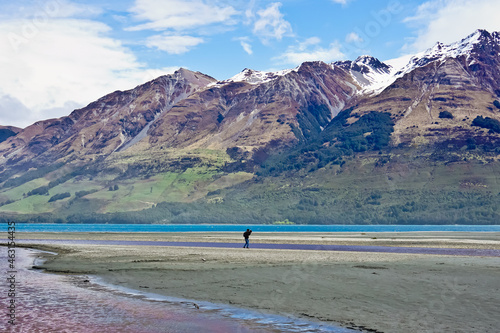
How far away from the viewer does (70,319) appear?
25.8m

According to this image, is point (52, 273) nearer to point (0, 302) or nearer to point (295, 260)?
point (0, 302)

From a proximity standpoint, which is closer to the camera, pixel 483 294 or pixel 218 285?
pixel 483 294

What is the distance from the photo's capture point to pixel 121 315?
88.6 feet

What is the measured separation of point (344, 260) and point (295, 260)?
5.06 meters

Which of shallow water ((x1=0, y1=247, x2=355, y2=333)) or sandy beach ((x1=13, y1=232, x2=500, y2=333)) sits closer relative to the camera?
shallow water ((x1=0, y1=247, x2=355, y2=333))

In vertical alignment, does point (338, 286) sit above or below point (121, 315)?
above

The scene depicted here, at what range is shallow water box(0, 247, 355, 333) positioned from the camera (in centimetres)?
2409

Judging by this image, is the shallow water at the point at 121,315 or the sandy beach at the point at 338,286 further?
the sandy beach at the point at 338,286

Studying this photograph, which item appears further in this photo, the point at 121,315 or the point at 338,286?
the point at 338,286

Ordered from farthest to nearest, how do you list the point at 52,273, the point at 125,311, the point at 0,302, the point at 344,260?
1. the point at 344,260
2. the point at 52,273
3. the point at 0,302
4. the point at 125,311

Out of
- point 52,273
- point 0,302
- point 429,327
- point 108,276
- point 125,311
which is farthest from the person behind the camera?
point 52,273

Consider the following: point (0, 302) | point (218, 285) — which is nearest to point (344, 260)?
point (218, 285)

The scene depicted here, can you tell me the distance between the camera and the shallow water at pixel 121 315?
24.1 metres

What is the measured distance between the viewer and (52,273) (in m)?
46.4
